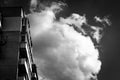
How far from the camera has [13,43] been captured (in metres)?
37.2

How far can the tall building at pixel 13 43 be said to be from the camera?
35250 mm

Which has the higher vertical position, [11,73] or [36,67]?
[36,67]

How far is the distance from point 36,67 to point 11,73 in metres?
16.9

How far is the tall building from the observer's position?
3525 cm

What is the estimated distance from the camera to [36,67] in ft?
170

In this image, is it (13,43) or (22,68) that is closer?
(13,43)

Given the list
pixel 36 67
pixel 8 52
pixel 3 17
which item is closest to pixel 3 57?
pixel 8 52

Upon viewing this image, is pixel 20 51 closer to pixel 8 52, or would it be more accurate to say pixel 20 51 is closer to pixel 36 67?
pixel 8 52

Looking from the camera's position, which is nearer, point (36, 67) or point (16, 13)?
point (16, 13)

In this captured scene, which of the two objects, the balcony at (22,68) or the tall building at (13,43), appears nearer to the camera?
the tall building at (13,43)

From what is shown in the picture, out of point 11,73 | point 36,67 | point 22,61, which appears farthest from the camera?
point 36,67

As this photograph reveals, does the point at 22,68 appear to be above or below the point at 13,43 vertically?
below

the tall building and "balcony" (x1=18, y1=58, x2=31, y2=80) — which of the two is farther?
"balcony" (x1=18, y1=58, x2=31, y2=80)

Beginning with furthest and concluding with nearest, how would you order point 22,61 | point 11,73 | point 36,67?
point 36,67 → point 22,61 → point 11,73
